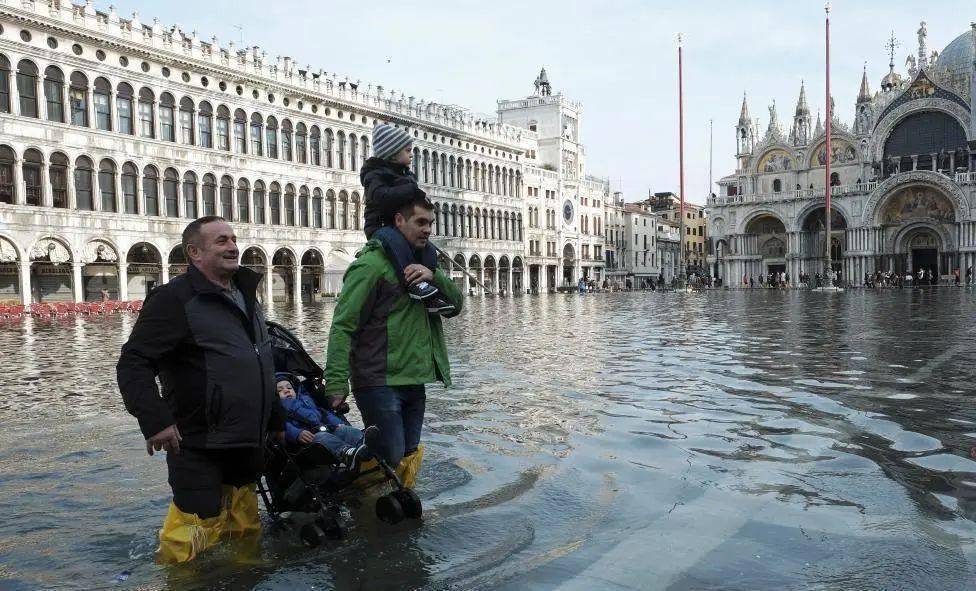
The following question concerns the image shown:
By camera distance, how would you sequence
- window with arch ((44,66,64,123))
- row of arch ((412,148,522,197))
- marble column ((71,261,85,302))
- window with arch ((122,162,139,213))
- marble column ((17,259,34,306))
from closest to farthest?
marble column ((17,259,34,306)) → window with arch ((44,66,64,123)) → marble column ((71,261,85,302)) → window with arch ((122,162,139,213)) → row of arch ((412,148,522,197))

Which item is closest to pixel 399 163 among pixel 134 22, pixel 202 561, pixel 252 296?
pixel 252 296

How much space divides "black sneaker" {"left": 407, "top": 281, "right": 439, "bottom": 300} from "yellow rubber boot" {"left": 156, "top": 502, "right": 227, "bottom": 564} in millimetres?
1384

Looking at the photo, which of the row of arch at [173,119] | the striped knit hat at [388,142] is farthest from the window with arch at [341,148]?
the striped knit hat at [388,142]

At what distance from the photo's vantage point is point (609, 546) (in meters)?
3.64

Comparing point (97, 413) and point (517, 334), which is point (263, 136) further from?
point (97, 413)

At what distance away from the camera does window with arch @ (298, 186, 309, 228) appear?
155 feet

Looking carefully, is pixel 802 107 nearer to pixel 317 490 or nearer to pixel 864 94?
pixel 864 94

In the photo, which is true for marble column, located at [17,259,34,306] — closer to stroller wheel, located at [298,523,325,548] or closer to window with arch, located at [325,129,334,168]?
window with arch, located at [325,129,334,168]

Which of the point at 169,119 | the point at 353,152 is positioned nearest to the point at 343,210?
the point at 353,152

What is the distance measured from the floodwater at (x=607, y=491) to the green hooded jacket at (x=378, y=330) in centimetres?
76

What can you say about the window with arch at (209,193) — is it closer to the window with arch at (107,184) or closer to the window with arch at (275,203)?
the window with arch at (275,203)

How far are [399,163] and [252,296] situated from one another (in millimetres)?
1184

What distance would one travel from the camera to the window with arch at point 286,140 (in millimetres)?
46406

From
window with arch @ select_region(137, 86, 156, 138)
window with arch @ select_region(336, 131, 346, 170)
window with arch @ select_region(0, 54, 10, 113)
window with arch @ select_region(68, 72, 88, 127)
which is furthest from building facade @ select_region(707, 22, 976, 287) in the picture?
window with arch @ select_region(0, 54, 10, 113)
